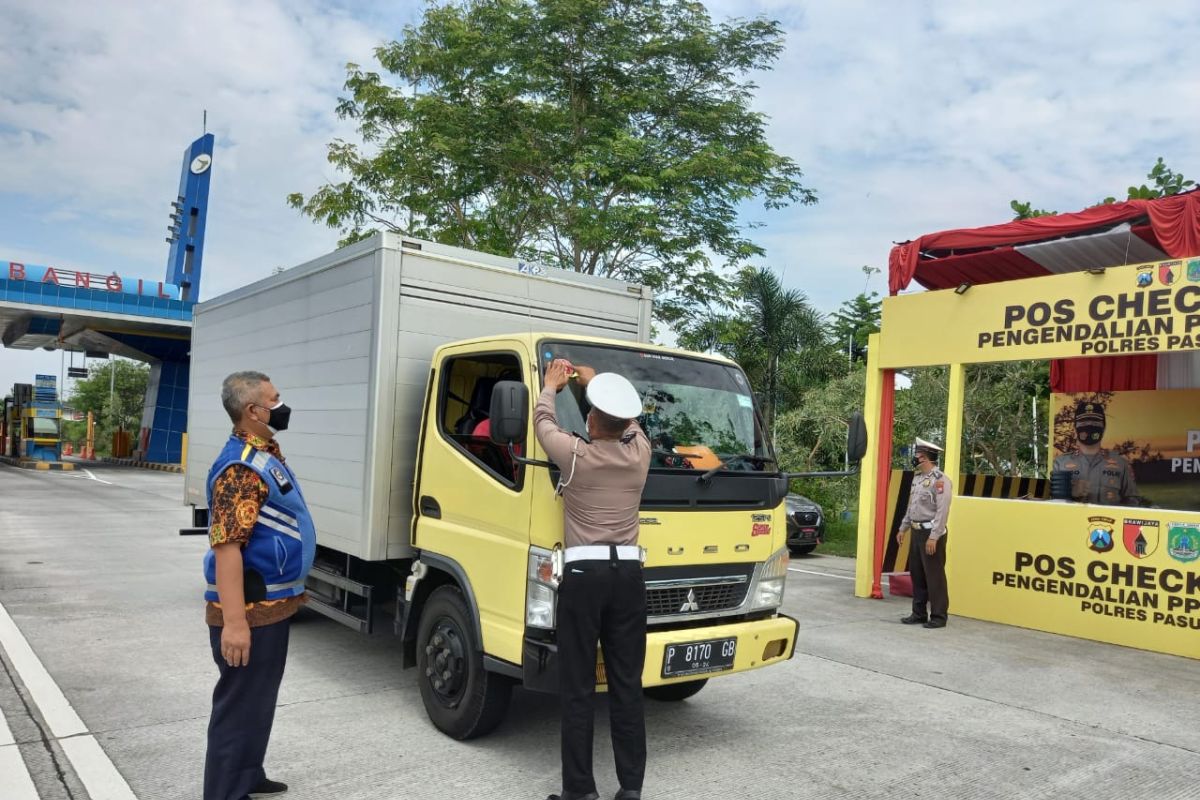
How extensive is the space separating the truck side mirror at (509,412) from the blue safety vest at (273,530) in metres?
0.90

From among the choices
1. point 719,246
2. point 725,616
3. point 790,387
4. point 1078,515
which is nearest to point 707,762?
point 725,616

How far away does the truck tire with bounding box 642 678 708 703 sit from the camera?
534 cm

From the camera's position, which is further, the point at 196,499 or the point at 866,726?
the point at 196,499

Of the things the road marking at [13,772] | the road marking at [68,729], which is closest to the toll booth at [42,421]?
the road marking at [68,729]

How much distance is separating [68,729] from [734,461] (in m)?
3.76

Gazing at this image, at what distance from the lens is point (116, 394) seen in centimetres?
5950

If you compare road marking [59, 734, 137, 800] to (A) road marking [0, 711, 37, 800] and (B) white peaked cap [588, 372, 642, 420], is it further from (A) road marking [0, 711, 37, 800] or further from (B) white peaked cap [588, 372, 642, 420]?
(B) white peaked cap [588, 372, 642, 420]

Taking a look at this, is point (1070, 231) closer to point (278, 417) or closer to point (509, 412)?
point (509, 412)

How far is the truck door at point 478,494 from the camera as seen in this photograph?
13.5 ft

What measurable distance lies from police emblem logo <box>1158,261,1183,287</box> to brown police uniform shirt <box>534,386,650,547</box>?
19.9ft

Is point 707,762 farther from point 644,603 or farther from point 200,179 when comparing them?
point 200,179

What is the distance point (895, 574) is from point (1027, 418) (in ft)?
24.4

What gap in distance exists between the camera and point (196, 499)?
8.32m

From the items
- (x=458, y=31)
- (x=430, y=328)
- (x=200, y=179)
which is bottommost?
(x=430, y=328)
